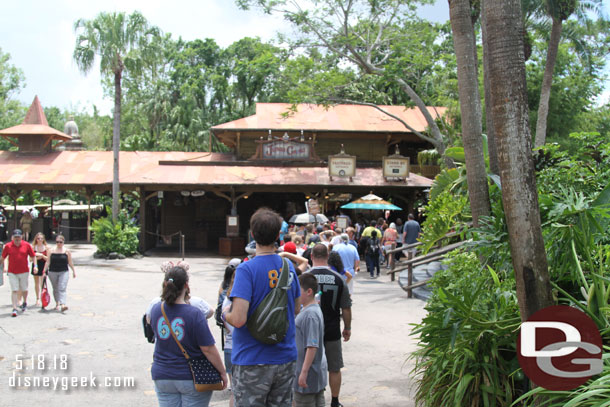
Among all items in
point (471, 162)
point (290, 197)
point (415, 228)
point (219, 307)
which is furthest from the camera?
point (290, 197)

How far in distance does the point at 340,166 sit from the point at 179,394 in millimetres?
19107

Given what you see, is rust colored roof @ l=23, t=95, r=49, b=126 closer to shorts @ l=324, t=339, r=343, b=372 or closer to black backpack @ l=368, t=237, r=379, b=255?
black backpack @ l=368, t=237, r=379, b=255

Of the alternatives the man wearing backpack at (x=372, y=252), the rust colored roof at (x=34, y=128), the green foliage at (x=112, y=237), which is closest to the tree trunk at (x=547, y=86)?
the man wearing backpack at (x=372, y=252)

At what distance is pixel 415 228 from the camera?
18.2 meters

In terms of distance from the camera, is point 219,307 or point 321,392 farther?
point 219,307

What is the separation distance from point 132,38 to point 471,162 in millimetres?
19193

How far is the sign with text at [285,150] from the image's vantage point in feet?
83.7

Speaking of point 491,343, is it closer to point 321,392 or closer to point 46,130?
point 321,392

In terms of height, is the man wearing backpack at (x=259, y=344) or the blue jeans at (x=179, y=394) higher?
the man wearing backpack at (x=259, y=344)

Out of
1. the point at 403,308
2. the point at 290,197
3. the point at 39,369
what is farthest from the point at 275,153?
the point at 39,369

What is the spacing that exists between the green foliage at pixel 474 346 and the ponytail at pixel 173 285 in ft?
6.86

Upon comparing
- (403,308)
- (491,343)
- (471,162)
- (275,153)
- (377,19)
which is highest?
(377,19)

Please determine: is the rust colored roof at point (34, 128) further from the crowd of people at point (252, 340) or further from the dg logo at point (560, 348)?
the dg logo at point (560, 348)

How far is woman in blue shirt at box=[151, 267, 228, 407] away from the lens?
4230mm
